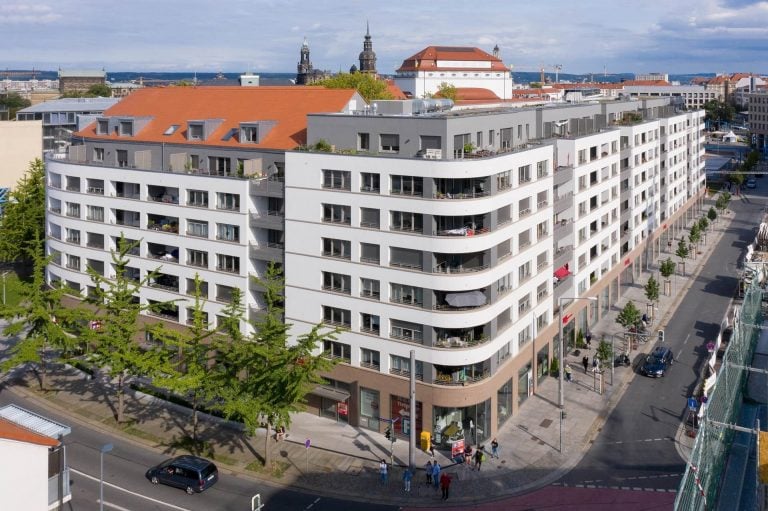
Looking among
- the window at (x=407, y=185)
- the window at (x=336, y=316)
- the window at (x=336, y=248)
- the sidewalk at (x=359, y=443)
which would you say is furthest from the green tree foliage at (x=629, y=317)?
the window at (x=336, y=248)

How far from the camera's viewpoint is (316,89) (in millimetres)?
69250

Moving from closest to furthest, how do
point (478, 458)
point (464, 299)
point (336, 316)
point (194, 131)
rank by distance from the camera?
1. point (478, 458)
2. point (464, 299)
3. point (336, 316)
4. point (194, 131)

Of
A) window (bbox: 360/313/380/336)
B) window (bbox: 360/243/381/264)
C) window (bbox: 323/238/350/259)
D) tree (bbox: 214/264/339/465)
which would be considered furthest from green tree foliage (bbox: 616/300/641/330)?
tree (bbox: 214/264/339/465)

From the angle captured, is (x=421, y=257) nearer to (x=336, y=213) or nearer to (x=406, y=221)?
(x=406, y=221)

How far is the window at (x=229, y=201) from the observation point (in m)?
59.5

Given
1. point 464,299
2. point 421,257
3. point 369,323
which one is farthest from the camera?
point 369,323

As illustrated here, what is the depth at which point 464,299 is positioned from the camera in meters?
49.9

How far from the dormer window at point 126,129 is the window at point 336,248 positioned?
29079mm

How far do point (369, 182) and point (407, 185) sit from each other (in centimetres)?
301

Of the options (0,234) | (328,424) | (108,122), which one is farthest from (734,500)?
(0,234)

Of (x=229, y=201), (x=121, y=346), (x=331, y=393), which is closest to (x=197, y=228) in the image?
(x=229, y=201)

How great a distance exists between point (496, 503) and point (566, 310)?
90.0ft

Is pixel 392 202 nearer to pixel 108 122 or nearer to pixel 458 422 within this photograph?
pixel 458 422

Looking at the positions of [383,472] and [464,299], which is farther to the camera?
[464,299]
